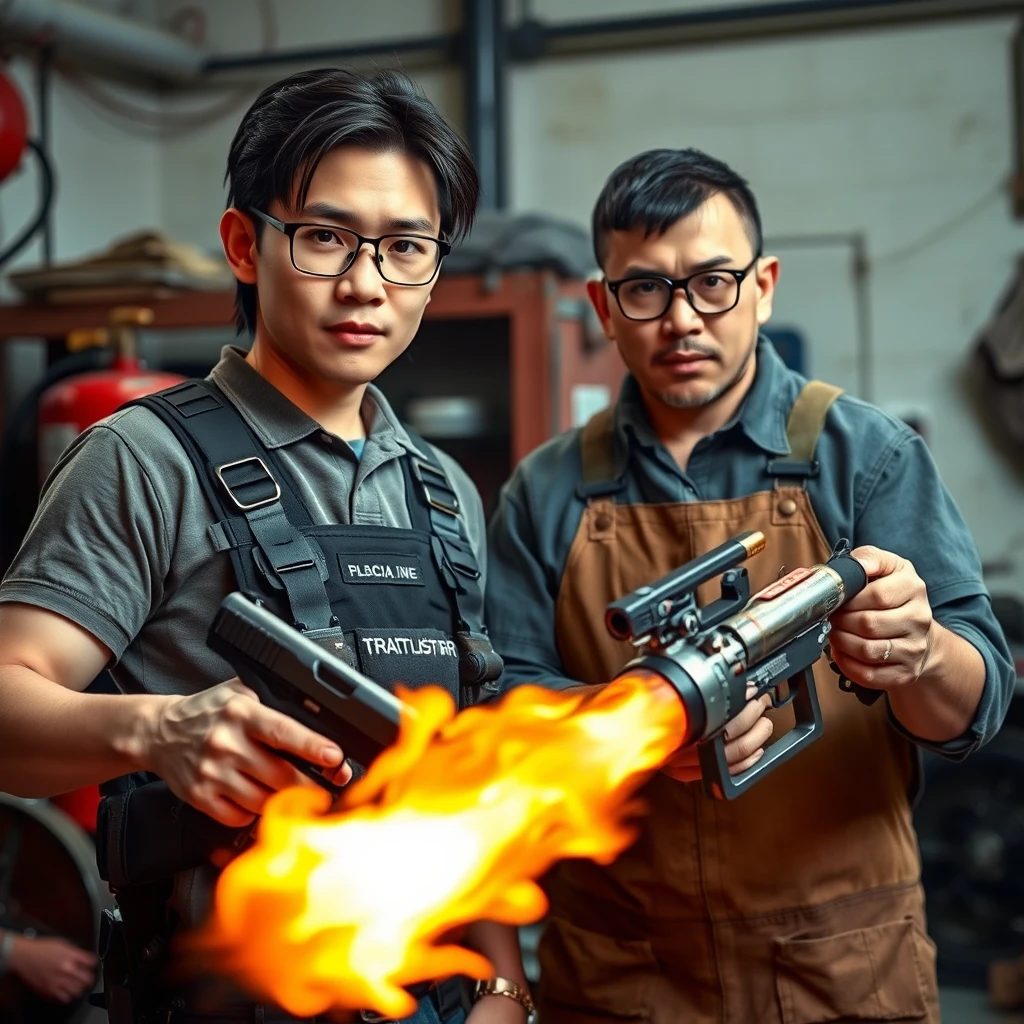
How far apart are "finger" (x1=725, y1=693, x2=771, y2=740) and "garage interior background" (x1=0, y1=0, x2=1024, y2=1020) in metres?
2.99

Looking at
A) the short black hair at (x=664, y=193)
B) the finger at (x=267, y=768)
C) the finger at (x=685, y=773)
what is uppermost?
the short black hair at (x=664, y=193)

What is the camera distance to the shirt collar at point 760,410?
1712 millimetres

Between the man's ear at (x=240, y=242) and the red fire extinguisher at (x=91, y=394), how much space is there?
2.02 meters

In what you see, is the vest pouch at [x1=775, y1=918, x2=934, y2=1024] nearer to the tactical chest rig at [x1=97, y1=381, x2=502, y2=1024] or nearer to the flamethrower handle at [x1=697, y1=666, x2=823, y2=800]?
the flamethrower handle at [x1=697, y1=666, x2=823, y2=800]

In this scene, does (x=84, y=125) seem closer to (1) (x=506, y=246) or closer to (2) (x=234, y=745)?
(1) (x=506, y=246)

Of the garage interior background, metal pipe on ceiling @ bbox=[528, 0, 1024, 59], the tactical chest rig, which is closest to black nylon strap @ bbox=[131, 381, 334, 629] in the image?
the tactical chest rig

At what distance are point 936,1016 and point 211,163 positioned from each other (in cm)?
510

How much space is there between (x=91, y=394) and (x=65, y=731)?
8.16ft

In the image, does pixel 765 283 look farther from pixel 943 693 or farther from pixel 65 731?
pixel 65 731

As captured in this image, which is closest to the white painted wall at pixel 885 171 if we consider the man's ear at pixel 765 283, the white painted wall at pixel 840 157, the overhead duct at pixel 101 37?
the white painted wall at pixel 840 157

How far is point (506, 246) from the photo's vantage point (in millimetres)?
3838

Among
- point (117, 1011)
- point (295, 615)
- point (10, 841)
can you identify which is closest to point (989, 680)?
point (295, 615)

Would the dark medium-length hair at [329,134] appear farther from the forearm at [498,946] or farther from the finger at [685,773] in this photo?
the forearm at [498,946]

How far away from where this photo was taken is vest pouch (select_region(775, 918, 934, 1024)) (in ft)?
5.28
